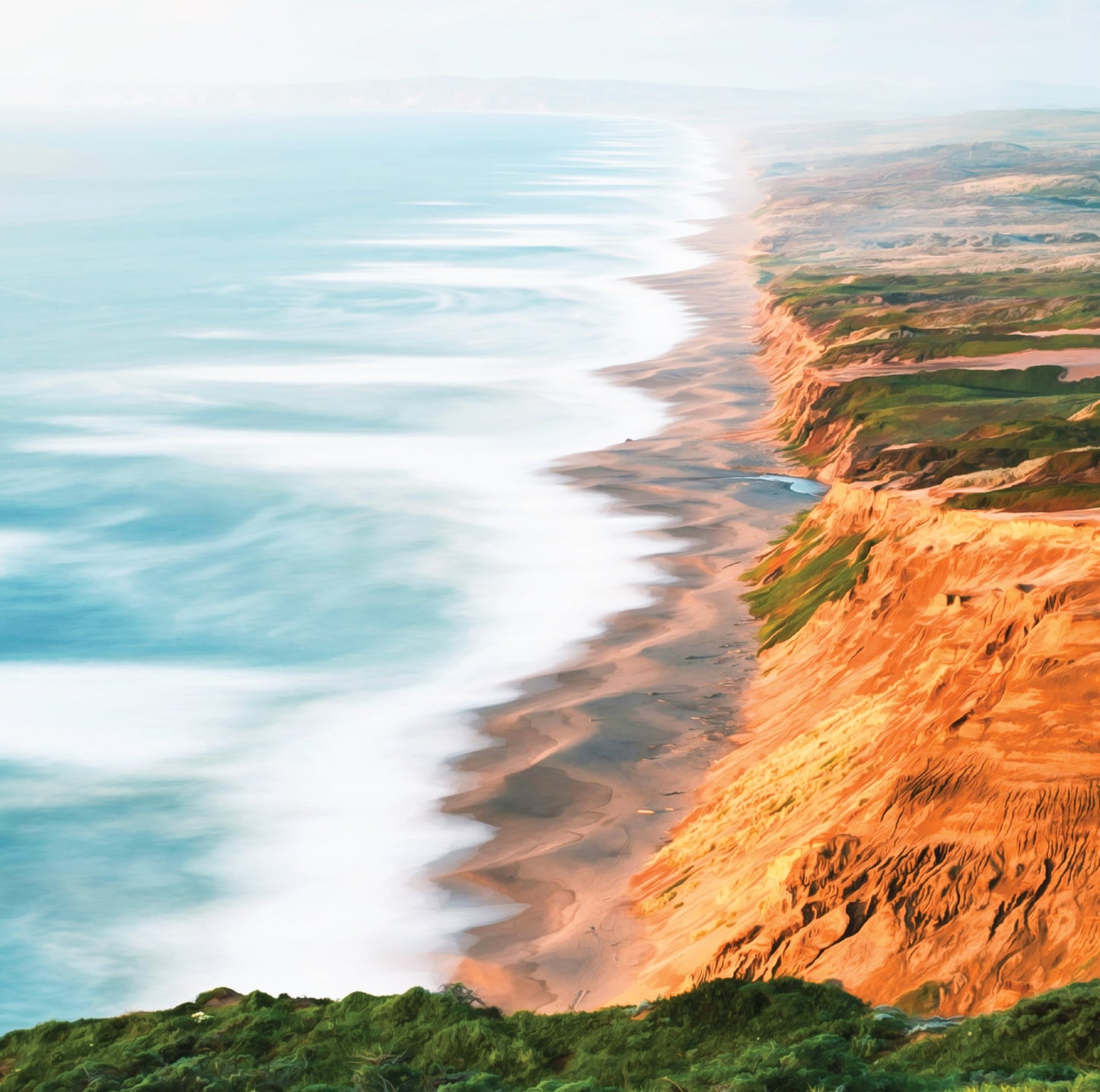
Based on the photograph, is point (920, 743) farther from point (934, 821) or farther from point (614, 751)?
point (614, 751)

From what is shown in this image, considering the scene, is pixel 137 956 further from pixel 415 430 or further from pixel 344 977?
pixel 415 430

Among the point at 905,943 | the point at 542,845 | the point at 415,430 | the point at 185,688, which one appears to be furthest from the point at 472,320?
the point at 905,943

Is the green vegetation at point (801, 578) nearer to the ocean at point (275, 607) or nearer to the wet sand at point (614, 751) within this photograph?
the wet sand at point (614, 751)

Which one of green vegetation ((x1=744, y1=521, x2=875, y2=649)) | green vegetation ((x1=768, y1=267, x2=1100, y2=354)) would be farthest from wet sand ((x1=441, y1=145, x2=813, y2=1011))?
green vegetation ((x1=768, y1=267, x2=1100, y2=354))

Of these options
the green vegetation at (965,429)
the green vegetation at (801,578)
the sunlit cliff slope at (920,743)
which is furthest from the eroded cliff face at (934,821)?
the green vegetation at (965,429)

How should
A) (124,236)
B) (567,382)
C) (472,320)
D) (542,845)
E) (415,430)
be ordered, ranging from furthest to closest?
(124,236)
(472,320)
(567,382)
(415,430)
(542,845)

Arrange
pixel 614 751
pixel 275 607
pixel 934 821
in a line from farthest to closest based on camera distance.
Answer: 1. pixel 275 607
2. pixel 614 751
3. pixel 934 821

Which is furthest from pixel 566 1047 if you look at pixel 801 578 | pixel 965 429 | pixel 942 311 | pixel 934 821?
pixel 942 311
